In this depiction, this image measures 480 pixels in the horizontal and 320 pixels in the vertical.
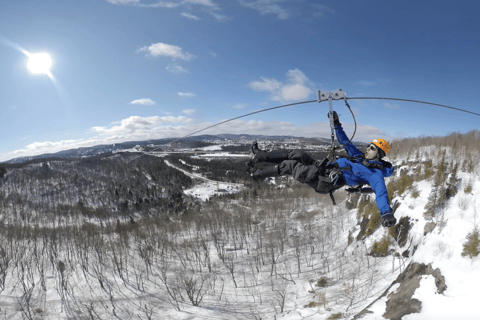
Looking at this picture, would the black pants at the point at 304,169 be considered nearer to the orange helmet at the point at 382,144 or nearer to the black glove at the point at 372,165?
the black glove at the point at 372,165

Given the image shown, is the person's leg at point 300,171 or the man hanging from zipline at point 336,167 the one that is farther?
the person's leg at point 300,171

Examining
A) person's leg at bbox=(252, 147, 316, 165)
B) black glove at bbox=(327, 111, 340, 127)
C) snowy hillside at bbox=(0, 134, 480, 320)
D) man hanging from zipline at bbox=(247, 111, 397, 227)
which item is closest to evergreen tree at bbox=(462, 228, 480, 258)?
snowy hillside at bbox=(0, 134, 480, 320)

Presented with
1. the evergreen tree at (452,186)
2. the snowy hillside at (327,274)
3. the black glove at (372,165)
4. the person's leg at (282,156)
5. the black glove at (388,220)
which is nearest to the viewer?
the black glove at (388,220)

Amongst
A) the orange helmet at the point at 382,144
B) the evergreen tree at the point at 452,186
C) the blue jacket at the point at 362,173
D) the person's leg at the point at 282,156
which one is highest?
the orange helmet at the point at 382,144

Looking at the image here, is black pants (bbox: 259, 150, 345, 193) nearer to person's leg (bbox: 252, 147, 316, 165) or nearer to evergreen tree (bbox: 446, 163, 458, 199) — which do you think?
person's leg (bbox: 252, 147, 316, 165)

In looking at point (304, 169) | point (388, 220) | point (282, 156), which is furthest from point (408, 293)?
point (282, 156)

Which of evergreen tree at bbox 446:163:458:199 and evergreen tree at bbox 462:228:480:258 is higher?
evergreen tree at bbox 446:163:458:199

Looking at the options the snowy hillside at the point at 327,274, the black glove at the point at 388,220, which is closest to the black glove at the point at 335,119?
the black glove at the point at 388,220

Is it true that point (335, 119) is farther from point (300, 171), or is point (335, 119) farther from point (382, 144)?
point (300, 171)
